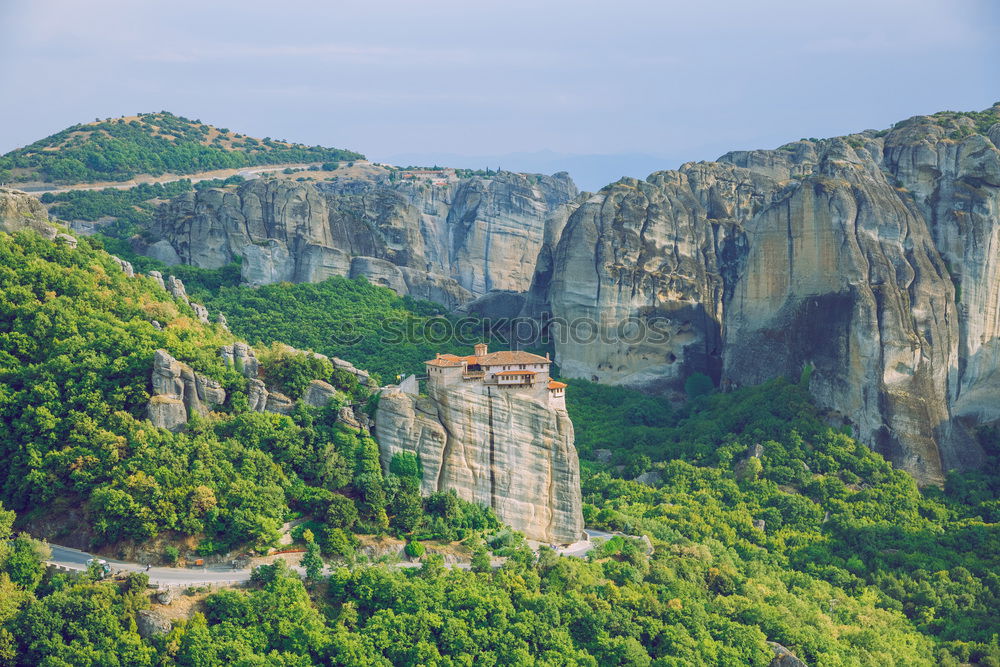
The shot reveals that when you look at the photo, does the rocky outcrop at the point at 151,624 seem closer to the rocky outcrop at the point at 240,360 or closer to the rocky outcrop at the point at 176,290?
the rocky outcrop at the point at 240,360

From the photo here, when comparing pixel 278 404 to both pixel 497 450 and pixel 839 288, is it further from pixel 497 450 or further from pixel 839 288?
pixel 839 288

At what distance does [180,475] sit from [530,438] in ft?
46.2

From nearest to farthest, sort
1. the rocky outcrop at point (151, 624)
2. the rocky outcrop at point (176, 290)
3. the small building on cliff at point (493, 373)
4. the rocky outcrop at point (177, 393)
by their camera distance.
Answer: the rocky outcrop at point (151, 624), the rocky outcrop at point (177, 393), the small building on cliff at point (493, 373), the rocky outcrop at point (176, 290)

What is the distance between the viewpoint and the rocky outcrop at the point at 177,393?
4597 centimetres

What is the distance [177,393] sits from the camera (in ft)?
154

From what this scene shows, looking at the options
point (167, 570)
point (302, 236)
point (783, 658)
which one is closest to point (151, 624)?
point (167, 570)

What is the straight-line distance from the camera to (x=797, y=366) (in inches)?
2788

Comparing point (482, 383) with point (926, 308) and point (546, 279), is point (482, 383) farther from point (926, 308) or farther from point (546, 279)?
point (546, 279)

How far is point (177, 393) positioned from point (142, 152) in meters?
91.5

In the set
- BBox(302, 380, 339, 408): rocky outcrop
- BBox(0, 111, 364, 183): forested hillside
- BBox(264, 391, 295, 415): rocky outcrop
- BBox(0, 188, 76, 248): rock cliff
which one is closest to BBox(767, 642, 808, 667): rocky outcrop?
BBox(302, 380, 339, 408): rocky outcrop

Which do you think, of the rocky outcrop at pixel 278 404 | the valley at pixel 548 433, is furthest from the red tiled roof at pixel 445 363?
the rocky outcrop at pixel 278 404

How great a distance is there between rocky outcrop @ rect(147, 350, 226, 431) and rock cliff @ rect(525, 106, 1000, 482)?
35.3 m

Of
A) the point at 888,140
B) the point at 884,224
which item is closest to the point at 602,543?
the point at 884,224

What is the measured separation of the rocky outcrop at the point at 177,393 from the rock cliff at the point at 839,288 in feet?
116
